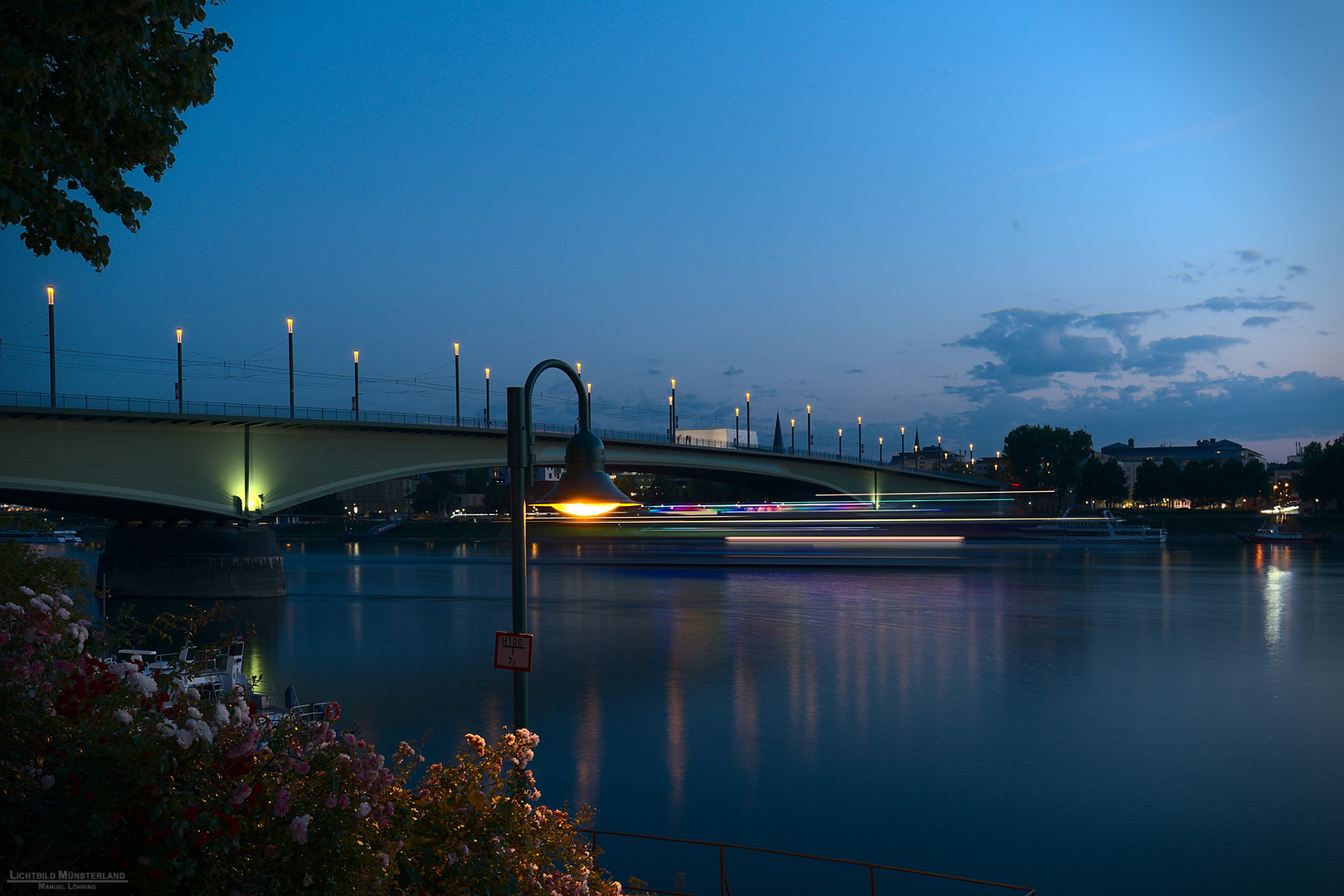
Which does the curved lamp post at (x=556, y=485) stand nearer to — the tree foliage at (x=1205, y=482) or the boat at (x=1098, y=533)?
the boat at (x=1098, y=533)

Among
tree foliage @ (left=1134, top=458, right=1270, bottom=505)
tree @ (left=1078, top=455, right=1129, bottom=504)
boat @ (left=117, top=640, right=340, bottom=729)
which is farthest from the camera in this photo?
tree @ (left=1078, top=455, right=1129, bottom=504)

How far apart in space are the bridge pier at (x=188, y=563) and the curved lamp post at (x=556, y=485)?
40.0 m

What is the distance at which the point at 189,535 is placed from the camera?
4275 cm

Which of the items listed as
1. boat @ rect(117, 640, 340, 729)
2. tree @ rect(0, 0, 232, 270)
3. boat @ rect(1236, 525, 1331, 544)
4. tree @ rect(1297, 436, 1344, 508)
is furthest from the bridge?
tree @ rect(1297, 436, 1344, 508)

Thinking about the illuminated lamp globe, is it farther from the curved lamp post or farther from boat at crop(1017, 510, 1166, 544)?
boat at crop(1017, 510, 1166, 544)

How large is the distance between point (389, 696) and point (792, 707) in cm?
980

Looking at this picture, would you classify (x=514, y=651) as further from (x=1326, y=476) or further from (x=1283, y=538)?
(x=1326, y=476)

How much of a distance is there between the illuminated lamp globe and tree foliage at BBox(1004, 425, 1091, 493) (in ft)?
→ 458

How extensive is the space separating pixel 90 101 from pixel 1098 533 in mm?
95969

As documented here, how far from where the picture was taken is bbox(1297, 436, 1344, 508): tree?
101m

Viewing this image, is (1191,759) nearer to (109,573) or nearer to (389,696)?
(389,696)

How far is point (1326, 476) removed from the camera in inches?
4021

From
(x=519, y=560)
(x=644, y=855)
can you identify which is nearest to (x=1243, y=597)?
(x=644, y=855)

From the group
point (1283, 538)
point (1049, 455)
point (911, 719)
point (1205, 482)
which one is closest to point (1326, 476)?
point (1283, 538)
